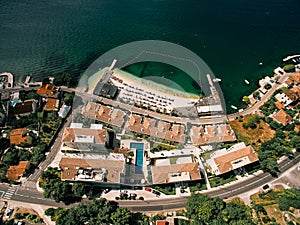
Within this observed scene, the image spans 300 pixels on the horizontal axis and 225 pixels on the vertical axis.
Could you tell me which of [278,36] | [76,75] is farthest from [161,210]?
[278,36]

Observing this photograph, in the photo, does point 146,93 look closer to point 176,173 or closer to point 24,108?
point 176,173

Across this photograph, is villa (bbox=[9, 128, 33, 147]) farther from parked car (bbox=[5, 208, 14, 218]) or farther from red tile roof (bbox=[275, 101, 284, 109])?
red tile roof (bbox=[275, 101, 284, 109])

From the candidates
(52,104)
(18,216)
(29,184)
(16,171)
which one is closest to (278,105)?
(52,104)

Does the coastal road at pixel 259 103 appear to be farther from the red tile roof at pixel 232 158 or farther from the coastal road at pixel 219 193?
the coastal road at pixel 219 193

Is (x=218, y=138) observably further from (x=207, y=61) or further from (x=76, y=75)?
(x=76, y=75)

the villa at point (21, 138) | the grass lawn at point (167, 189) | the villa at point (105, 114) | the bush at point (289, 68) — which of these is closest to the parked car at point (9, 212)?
the villa at point (21, 138)
